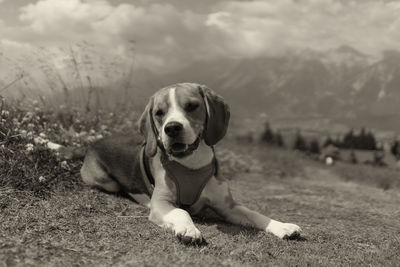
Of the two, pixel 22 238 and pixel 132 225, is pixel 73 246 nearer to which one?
pixel 22 238

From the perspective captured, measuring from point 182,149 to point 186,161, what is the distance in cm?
45

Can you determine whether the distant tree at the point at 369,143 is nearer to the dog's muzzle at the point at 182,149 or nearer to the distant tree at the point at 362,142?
the distant tree at the point at 362,142

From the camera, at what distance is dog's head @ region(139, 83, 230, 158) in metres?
5.44

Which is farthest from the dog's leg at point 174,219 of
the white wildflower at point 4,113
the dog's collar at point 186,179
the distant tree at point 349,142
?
the distant tree at point 349,142

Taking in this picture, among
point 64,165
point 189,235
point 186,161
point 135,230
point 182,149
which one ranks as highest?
point 182,149

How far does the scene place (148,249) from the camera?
452cm

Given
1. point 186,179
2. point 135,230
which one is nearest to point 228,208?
point 186,179

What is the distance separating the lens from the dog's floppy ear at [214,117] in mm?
5949

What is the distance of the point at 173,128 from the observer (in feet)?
17.5

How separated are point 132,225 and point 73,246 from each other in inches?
44.9

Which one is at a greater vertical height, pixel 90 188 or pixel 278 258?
pixel 278 258

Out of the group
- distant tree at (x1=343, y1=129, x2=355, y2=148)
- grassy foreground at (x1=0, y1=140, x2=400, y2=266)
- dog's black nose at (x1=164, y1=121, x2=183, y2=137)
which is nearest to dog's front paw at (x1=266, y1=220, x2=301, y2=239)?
grassy foreground at (x1=0, y1=140, x2=400, y2=266)

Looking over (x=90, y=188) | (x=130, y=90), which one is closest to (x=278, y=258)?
(x=90, y=188)

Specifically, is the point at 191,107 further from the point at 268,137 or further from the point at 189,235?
the point at 268,137
